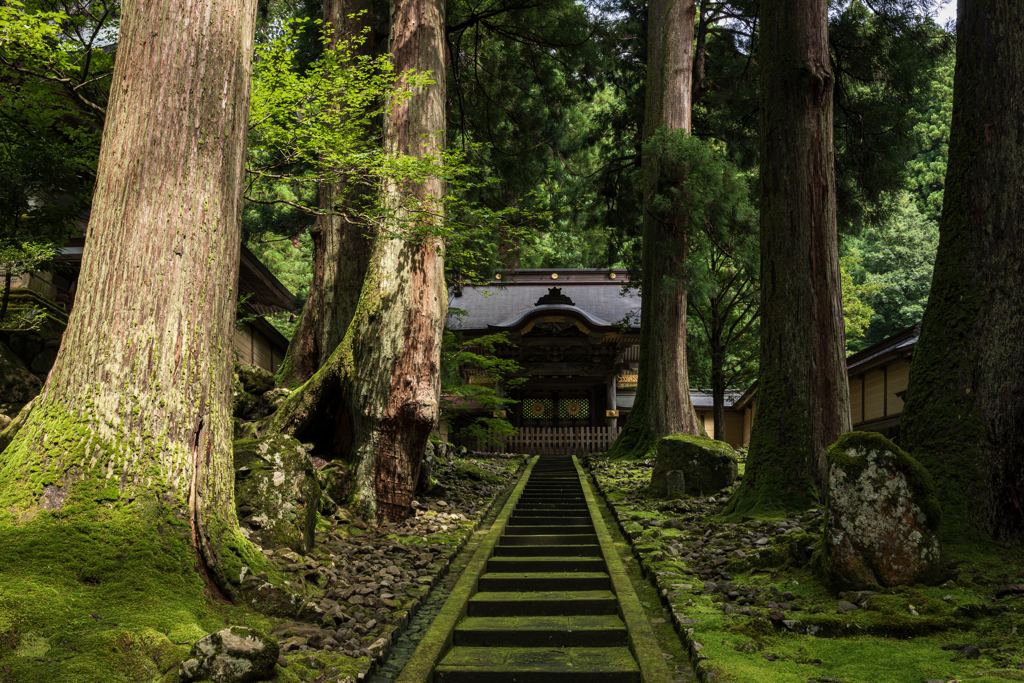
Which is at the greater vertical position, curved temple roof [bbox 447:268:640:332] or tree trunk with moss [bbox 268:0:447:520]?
curved temple roof [bbox 447:268:640:332]

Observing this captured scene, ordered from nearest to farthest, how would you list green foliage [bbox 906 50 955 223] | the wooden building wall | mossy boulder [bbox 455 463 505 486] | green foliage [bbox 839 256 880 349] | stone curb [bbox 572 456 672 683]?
stone curb [bbox 572 456 672 683] < mossy boulder [bbox 455 463 505 486] < the wooden building wall < green foliage [bbox 839 256 880 349] < green foliage [bbox 906 50 955 223]

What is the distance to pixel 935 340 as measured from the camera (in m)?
4.48

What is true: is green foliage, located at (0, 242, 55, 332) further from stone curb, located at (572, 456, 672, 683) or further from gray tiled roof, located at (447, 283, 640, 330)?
gray tiled roof, located at (447, 283, 640, 330)

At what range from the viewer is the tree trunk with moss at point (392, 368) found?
6895 mm

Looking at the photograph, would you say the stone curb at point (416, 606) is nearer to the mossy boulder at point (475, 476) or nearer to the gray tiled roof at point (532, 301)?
the mossy boulder at point (475, 476)

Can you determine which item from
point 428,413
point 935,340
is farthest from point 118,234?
point 935,340

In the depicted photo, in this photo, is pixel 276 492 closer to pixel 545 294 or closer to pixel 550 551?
pixel 550 551

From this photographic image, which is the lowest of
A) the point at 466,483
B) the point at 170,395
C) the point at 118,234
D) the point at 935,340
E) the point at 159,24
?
the point at 466,483

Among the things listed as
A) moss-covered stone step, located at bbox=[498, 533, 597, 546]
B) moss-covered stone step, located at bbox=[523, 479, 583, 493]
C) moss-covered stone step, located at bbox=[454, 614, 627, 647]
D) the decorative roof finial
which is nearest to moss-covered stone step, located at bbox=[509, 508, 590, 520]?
moss-covered stone step, located at bbox=[498, 533, 597, 546]

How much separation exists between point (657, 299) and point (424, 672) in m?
9.59

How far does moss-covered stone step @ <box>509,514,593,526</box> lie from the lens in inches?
319

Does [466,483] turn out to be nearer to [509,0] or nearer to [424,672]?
[424,672]

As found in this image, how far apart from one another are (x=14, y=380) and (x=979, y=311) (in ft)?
32.3

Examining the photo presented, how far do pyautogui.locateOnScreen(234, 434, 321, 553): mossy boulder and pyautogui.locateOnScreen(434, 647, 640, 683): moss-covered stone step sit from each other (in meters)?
1.55
